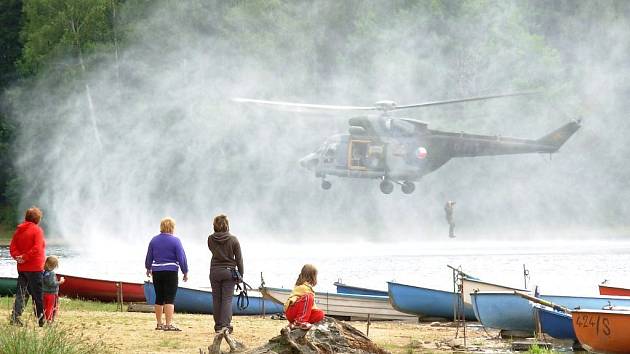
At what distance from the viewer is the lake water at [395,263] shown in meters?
37.2

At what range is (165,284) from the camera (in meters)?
18.2

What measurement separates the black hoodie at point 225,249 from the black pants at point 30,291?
7.46 ft

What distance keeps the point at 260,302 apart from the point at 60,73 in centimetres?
4507

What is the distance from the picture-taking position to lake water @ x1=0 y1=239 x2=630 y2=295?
37.2 meters

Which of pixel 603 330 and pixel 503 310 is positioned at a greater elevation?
pixel 503 310

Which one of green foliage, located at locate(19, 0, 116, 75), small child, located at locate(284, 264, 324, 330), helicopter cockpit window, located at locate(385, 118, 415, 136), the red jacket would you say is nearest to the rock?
small child, located at locate(284, 264, 324, 330)

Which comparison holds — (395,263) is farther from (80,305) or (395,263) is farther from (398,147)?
(80,305)

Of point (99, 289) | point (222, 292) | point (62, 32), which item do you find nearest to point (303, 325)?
point (222, 292)

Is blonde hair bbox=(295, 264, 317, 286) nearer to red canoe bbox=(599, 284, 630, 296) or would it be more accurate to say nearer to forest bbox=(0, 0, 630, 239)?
red canoe bbox=(599, 284, 630, 296)

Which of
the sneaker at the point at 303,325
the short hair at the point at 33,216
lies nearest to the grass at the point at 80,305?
the short hair at the point at 33,216

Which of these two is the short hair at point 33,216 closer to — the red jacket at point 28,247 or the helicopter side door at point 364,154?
the red jacket at point 28,247

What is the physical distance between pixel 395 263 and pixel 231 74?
89.3ft

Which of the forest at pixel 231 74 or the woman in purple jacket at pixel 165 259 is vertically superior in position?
the forest at pixel 231 74

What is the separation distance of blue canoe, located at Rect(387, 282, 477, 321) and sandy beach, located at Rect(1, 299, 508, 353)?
0.49m
